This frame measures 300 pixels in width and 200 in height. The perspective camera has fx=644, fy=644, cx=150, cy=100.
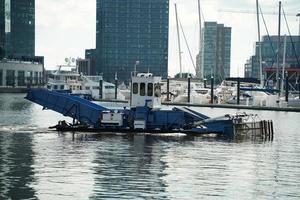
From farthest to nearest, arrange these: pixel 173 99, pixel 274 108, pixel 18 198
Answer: pixel 173 99
pixel 274 108
pixel 18 198

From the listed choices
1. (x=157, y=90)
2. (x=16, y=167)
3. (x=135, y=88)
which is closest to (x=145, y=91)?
(x=135, y=88)

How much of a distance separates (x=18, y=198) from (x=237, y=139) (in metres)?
27.9

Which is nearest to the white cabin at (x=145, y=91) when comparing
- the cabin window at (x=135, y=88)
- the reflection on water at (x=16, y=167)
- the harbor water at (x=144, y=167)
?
the cabin window at (x=135, y=88)

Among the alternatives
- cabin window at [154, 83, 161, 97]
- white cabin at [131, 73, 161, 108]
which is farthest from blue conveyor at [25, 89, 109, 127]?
cabin window at [154, 83, 161, 97]

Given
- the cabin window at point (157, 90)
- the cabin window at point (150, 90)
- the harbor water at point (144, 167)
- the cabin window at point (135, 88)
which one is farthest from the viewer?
the cabin window at point (157, 90)

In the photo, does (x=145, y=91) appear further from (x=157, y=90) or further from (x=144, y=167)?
(x=144, y=167)

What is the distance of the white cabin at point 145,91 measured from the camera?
5131 cm

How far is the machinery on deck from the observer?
165 feet

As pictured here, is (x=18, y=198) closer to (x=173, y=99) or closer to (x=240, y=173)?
(x=240, y=173)

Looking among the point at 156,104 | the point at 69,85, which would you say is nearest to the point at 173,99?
the point at 69,85

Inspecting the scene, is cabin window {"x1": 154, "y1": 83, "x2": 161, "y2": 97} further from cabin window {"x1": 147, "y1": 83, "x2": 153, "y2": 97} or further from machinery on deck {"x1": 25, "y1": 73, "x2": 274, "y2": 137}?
cabin window {"x1": 147, "y1": 83, "x2": 153, "y2": 97}

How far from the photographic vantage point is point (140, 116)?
1978 inches

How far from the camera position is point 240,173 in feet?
105

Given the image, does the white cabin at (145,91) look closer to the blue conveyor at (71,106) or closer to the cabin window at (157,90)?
the cabin window at (157,90)
